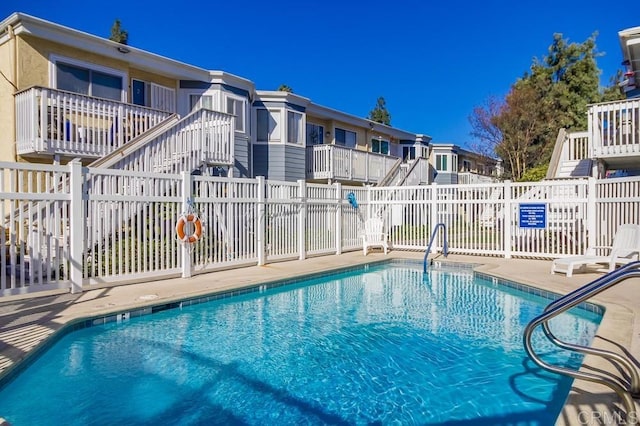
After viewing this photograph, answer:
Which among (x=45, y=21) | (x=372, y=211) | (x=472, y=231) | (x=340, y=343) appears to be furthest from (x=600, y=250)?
(x=45, y=21)

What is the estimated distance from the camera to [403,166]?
2138cm

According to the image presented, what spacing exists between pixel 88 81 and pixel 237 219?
20.4 feet

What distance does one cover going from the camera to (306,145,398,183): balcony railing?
1778 centimetres

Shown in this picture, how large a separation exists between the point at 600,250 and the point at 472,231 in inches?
131

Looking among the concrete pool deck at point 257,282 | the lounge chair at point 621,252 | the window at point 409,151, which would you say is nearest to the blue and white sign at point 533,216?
the concrete pool deck at point 257,282

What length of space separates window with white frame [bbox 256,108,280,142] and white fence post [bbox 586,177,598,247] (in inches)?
436

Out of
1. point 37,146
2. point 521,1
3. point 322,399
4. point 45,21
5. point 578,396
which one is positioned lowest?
point 322,399

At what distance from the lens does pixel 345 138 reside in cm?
2128

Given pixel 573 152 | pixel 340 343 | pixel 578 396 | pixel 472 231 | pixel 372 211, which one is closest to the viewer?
pixel 578 396

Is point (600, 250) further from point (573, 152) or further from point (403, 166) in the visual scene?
point (403, 166)

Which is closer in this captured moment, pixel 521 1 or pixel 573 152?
pixel 573 152

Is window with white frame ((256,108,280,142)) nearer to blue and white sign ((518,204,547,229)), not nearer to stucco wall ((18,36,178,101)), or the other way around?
stucco wall ((18,36,178,101))

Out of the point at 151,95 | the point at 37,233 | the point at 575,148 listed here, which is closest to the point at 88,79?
the point at 151,95

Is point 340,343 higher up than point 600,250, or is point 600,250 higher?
point 600,250
